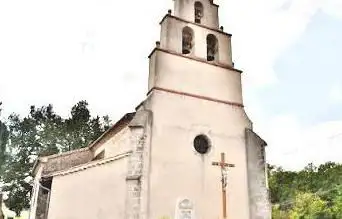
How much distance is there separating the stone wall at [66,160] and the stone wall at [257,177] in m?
8.83

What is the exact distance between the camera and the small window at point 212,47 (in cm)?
1711

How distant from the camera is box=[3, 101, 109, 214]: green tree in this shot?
2831 centimetres

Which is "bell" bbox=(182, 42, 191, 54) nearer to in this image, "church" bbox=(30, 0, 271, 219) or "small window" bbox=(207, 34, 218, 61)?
"church" bbox=(30, 0, 271, 219)

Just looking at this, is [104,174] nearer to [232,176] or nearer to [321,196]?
[232,176]

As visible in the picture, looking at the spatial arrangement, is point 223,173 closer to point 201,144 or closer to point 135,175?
point 201,144

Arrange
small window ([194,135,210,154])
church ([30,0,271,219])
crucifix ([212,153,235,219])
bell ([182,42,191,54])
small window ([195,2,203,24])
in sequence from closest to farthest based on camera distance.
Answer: church ([30,0,271,219]), crucifix ([212,153,235,219]), small window ([194,135,210,154]), bell ([182,42,191,54]), small window ([195,2,203,24])

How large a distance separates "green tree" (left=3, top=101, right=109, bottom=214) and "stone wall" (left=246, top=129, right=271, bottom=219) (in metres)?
18.8

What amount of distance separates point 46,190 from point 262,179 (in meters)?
9.41

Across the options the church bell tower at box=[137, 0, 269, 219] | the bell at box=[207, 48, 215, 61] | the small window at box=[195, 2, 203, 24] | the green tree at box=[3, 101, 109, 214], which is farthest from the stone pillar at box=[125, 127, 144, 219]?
the green tree at box=[3, 101, 109, 214]

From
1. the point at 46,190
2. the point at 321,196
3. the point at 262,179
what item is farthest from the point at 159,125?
the point at 321,196

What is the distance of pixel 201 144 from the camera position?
48.7 ft

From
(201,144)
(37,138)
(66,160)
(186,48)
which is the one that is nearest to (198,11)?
(186,48)

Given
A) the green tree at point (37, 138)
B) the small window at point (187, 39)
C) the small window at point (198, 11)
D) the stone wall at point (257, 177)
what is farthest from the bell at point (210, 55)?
the green tree at point (37, 138)

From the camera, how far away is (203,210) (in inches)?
537
